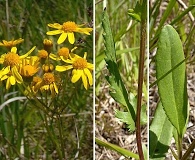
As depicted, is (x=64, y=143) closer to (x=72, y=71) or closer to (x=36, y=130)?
(x=36, y=130)

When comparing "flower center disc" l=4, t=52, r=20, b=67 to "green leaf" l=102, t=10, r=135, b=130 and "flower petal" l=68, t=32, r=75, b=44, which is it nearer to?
"flower petal" l=68, t=32, r=75, b=44

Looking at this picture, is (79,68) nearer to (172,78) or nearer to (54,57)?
(54,57)

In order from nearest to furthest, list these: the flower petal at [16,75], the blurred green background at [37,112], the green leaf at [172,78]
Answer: the green leaf at [172,78], the flower petal at [16,75], the blurred green background at [37,112]

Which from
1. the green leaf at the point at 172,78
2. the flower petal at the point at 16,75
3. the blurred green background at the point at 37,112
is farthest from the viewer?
the blurred green background at the point at 37,112

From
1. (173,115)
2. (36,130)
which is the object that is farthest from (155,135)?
(36,130)

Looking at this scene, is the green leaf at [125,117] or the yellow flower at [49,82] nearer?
the green leaf at [125,117]

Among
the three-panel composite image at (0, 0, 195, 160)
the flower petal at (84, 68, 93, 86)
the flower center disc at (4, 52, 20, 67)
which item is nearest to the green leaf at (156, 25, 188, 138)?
the three-panel composite image at (0, 0, 195, 160)

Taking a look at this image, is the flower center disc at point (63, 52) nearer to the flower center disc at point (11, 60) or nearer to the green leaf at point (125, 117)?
the flower center disc at point (11, 60)

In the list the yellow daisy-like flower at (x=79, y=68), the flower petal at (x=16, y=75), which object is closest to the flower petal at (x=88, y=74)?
the yellow daisy-like flower at (x=79, y=68)
